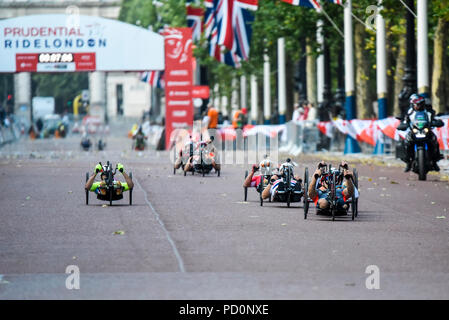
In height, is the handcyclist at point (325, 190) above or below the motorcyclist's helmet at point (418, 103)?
below

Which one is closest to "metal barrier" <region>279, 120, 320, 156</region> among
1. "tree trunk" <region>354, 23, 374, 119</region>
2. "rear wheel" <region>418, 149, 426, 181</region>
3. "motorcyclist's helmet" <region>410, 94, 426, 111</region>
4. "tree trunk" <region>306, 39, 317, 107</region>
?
"tree trunk" <region>354, 23, 374, 119</region>

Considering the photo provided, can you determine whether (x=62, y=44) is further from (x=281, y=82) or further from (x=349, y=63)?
(x=281, y=82)

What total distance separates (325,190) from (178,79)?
34.9 m


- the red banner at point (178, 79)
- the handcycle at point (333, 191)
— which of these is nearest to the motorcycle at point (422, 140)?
the handcycle at point (333, 191)

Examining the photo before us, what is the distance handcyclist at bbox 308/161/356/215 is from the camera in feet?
49.5

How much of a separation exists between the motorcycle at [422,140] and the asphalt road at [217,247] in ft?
9.17

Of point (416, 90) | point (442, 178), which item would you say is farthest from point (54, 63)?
point (442, 178)

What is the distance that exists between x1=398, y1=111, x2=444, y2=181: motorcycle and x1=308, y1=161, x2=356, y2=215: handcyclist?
8.70 m

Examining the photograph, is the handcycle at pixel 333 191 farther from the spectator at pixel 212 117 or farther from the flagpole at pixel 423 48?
the spectator at pixel 212 117

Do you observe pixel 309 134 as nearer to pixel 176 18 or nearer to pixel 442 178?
pixel 442 178

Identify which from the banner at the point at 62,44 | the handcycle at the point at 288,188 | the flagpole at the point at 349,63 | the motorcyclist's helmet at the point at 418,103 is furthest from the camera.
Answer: the banner at the point at 62,44

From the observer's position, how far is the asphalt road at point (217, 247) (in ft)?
31.2

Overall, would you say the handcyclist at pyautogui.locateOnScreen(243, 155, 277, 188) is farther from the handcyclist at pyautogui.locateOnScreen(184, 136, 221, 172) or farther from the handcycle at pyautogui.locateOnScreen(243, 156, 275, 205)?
the handcyclist at pyautogui.locateOnScreen(184, 136, 221, 172)

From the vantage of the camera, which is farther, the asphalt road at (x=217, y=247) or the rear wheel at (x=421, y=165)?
the rear wheel at (x=421, y=165)
